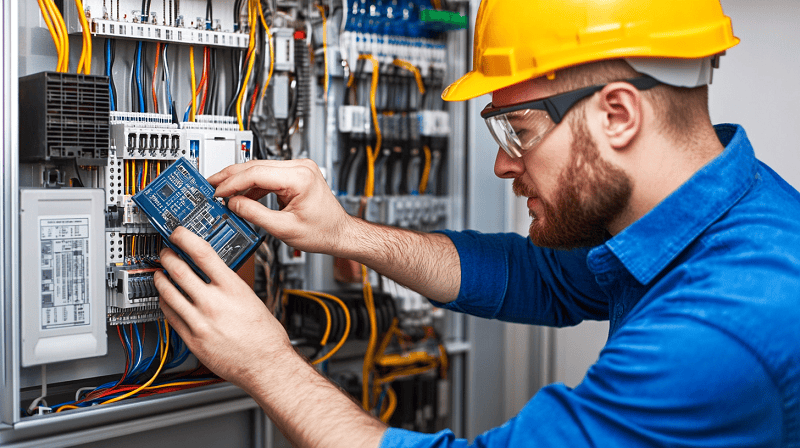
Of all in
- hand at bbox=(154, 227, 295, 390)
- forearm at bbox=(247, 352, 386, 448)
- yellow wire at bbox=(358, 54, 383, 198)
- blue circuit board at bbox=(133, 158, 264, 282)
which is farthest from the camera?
yellow wire at bbox=(358, 54, 383, 198)

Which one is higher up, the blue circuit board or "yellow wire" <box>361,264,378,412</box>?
the blue circuit board

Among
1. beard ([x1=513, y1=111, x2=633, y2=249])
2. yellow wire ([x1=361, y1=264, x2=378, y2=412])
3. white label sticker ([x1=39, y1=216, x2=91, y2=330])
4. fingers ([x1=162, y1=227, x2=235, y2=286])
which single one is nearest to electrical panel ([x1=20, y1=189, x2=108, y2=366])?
white label sticker ([x1=39, y1=216, x2=91, y2=330])

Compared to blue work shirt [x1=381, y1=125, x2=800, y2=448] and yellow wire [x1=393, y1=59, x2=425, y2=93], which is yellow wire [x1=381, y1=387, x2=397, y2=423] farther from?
blue work shirt [x1=381, y1=125, x2=800, y2=448]

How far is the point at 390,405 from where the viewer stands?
7.83 ft

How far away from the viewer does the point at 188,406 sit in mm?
1845

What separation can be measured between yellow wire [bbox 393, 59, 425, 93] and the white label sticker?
48.0 inches

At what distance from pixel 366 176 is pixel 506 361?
0.97 metres

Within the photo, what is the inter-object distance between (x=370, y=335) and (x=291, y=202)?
2.82ft

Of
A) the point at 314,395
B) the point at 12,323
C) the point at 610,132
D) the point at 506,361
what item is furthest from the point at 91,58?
the point at 506,361

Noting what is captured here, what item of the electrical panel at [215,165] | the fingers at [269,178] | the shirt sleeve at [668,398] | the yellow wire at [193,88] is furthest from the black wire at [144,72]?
the shirt sleeve at [668,398]

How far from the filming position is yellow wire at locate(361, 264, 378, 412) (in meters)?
2.17

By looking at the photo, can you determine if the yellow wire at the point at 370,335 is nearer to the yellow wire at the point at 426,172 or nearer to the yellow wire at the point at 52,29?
the yellow wire at the point at 426,172

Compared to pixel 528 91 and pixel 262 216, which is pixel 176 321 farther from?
pixel 528 91

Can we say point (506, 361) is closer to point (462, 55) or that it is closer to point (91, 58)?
point (462, 55)
